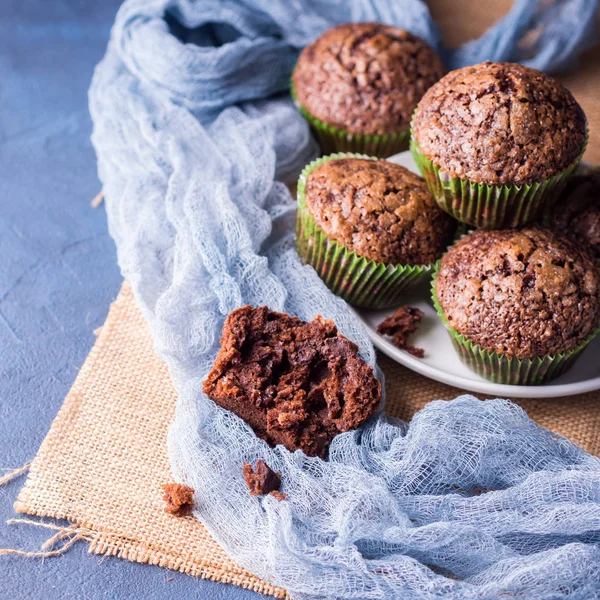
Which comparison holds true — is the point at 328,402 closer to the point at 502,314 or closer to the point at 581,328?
the point at 502,314

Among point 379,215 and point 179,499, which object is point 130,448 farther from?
point 379,215

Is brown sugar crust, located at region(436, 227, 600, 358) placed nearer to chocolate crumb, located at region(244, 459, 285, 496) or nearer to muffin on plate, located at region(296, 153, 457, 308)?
muffin on plate, located at region(296, 153, 457, 308)

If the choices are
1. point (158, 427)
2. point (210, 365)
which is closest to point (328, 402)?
point (210, 365)

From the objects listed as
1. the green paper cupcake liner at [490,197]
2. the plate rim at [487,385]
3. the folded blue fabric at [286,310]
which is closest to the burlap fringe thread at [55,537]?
the folded blue fabric at [286,310]

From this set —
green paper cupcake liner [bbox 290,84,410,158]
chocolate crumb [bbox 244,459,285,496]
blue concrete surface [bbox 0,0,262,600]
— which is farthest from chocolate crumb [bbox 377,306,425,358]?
blue concrete surface [bbox 0,0,262,600]

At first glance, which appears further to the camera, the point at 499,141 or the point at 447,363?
the point at 447,363

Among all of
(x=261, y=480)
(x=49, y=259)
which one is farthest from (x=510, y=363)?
(x=49, y=259)
